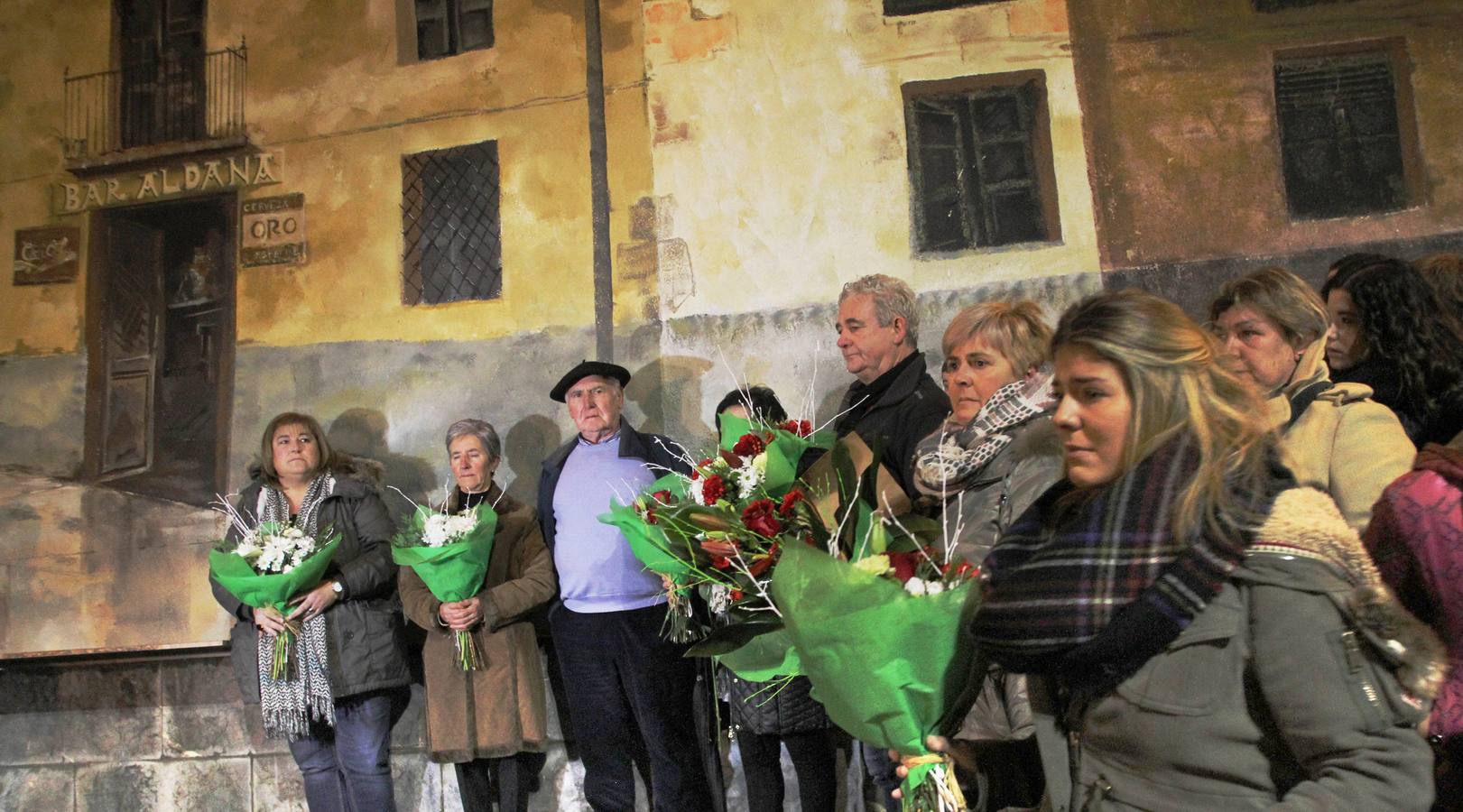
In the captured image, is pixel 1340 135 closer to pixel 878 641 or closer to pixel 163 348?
pixel 878 641

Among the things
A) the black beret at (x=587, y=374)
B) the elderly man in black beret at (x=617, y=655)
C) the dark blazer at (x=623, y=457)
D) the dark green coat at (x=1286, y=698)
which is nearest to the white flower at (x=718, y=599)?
the elderly man in black beret at (x=617, y=655)

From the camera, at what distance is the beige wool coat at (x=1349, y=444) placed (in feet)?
7.45

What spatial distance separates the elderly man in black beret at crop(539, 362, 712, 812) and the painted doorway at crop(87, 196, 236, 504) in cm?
175

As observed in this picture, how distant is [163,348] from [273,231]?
2.16ft

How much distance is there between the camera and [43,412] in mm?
5141

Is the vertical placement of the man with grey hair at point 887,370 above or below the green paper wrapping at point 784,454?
above

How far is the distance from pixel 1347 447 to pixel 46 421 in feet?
16.1

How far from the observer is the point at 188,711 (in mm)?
4840

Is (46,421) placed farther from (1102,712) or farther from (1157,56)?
(1102,712)

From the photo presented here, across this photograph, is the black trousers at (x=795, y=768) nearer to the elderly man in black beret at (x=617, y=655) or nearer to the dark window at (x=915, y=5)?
the elderly man in black beret at (x=617, y=655)

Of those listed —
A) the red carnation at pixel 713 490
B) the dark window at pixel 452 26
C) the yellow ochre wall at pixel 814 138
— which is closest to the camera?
the red carnation at pixel 713 490

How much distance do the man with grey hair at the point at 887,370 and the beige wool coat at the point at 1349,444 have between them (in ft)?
2.92

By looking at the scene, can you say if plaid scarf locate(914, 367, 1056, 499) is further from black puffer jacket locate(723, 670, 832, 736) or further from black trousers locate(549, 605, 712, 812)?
black trousers locate(549, 605, 712, 812)

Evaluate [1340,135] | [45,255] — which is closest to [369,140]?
[45,255]
